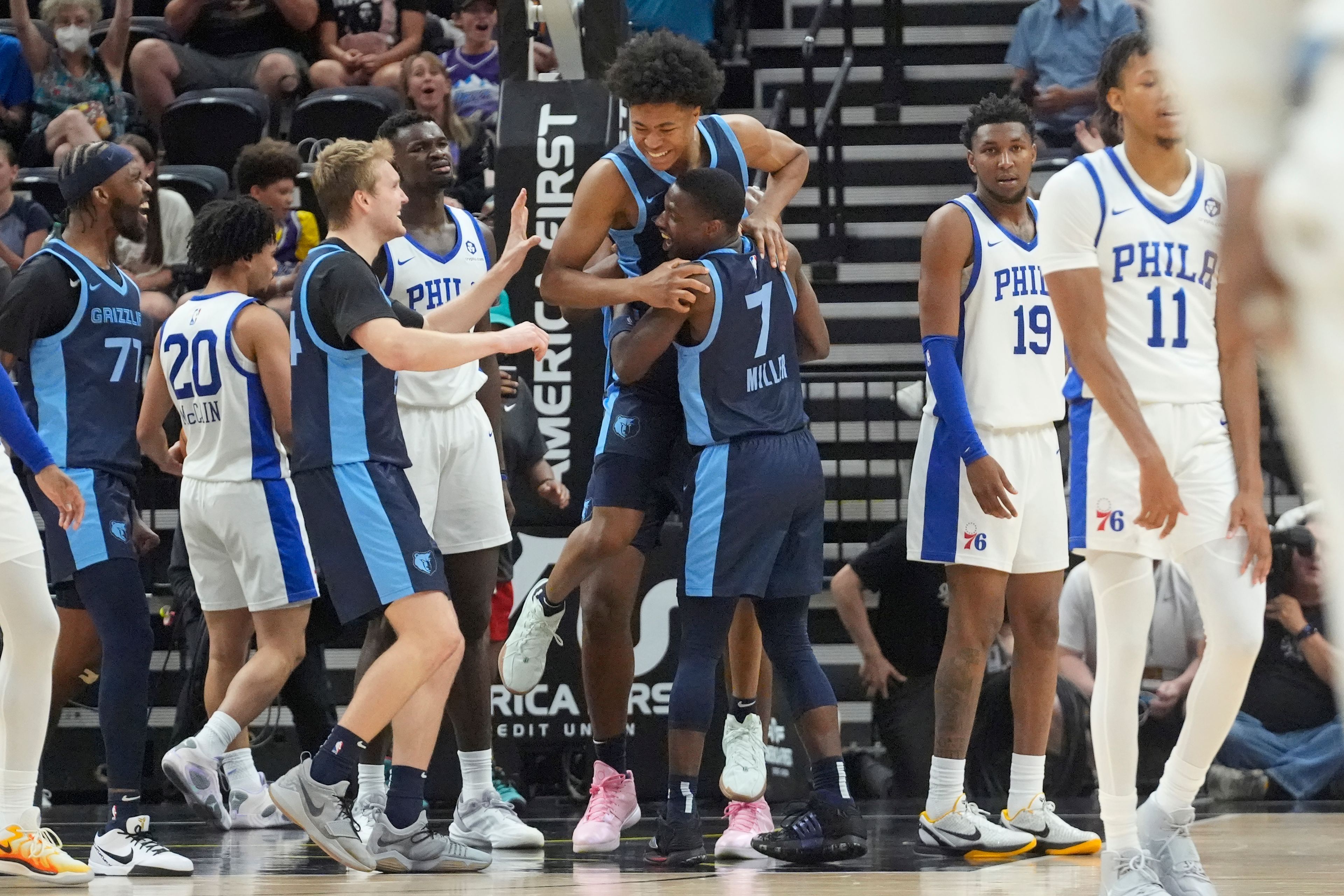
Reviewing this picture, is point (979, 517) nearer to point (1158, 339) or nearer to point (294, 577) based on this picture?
point (1158, 339)

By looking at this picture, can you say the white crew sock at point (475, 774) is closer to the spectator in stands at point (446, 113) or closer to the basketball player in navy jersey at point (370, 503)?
the basketball player in navy jersey at point (370, 503)

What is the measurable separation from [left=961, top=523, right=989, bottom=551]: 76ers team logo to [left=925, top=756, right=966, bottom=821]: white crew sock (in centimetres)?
65

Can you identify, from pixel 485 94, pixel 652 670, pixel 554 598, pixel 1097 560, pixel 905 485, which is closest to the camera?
pixel 1097 560

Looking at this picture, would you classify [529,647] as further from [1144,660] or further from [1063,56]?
[1063,56]

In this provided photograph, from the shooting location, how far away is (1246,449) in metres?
3.55

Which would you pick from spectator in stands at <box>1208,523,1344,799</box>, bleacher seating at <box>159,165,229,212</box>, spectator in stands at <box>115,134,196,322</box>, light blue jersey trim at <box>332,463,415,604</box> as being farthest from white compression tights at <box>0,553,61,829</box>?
bleacher seating at <box>159,165,229,212</box>

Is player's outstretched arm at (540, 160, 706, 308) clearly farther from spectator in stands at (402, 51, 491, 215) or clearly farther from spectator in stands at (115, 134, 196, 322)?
spectator in stands at (402, 51, 491, 215)

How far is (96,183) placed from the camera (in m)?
4.91

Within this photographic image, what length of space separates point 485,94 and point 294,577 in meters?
4.56

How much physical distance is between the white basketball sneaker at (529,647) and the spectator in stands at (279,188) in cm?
257

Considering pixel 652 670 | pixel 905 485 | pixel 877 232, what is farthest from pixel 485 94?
pixel 652 670

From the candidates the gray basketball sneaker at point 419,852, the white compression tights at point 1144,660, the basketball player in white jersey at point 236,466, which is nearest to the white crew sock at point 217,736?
the basketball player in white jersey at point 236,466

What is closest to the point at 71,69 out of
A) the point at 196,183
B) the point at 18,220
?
the point at 196,183

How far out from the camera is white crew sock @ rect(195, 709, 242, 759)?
17.5ft
